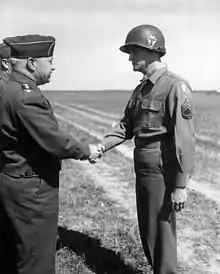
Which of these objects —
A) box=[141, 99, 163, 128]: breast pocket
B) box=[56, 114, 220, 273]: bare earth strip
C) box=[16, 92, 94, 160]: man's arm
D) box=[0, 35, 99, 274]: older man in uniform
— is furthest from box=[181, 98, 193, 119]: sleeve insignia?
box=[56, 114, 220, 273]: bare earth strip

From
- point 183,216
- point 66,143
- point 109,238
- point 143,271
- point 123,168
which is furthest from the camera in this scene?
point 123,168

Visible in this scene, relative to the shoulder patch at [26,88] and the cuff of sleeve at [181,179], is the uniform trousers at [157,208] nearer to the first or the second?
the cuff of sleeve at [181,179]

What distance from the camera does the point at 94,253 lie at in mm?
5918

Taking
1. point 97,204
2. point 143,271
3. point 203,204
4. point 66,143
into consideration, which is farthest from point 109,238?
point 66,143

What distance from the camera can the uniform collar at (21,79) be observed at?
3.85 m

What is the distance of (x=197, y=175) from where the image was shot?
10062 millimetres

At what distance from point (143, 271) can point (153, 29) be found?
2.45 metres

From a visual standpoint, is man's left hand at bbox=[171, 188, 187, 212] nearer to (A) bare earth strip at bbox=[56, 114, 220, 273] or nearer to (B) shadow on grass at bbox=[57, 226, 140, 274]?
(B) shadow on grass at bbox=[57, 226, 140, 274]

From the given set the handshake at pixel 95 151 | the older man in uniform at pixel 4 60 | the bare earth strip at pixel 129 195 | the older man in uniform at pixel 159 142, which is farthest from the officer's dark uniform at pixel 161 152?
the older man in uniform at pixel 4 60

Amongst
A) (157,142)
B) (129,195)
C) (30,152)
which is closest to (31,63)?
(30,152)

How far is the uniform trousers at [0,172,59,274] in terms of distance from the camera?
154 inches

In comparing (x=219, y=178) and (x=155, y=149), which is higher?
(x=155, y=149)

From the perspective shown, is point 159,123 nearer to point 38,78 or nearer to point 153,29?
point 153,29

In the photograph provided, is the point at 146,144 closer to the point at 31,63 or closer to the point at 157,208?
the point at 157,208
